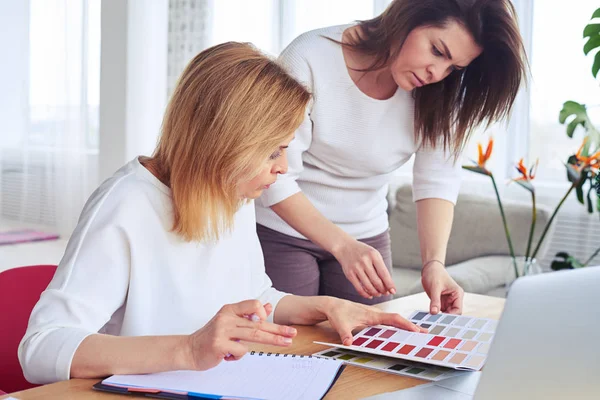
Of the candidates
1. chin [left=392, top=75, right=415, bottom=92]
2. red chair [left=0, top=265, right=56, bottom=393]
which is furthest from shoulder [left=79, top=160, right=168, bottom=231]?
chin [left=392, top=75, right=415, bottom=92]

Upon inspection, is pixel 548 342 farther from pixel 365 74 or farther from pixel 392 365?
pixel 365 74

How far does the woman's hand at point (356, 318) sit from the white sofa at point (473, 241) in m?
2.15

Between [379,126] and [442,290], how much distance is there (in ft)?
1.41

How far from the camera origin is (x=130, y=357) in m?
1.10

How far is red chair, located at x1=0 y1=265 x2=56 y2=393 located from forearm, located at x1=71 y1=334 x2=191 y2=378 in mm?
395

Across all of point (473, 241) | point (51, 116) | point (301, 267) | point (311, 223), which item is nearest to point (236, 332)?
point (311, 223)

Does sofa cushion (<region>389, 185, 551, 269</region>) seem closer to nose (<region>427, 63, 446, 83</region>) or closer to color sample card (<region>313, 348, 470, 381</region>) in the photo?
nose (<region>427, 63, 446, 83</region>)

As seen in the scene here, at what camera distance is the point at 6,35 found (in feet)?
18.5

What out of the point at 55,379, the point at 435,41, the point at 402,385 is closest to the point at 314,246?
the point at 435,41

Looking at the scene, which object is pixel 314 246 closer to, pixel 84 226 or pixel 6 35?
pixel 84 226

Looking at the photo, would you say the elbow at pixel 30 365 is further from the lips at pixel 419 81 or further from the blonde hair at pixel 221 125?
the lips at pixel 419 81

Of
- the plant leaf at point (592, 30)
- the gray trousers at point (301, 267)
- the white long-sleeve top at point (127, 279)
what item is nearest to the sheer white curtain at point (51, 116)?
the plant leaf at point (592, 30)

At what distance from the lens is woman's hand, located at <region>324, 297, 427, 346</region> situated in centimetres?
140

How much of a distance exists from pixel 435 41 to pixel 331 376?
0.81 metres
